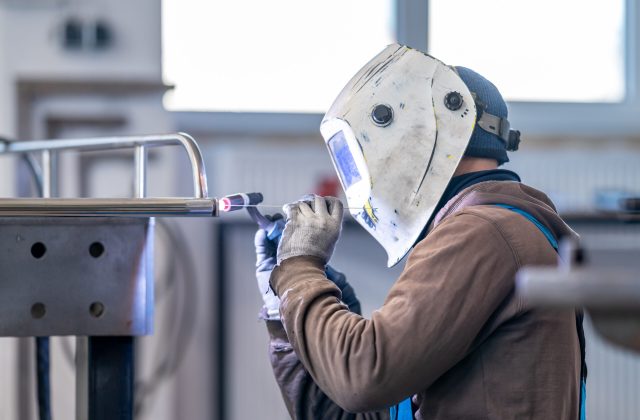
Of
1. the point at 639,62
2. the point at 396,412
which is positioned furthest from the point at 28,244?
the point at 639,62

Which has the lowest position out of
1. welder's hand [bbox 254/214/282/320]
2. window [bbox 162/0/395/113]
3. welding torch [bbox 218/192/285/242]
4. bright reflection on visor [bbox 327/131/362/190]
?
welder's hand [bbox 254/214/282/320]

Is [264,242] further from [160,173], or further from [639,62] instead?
[639,62]

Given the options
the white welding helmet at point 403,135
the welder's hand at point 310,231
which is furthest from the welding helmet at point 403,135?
the welder's hand at point 310,231

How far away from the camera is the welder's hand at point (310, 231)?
4.85 ft

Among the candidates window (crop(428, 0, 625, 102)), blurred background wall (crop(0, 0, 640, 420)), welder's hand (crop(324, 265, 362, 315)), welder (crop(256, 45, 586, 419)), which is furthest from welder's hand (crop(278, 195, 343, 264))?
window (crop(428, 0, 625, 102))

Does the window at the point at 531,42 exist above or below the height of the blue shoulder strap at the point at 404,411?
above

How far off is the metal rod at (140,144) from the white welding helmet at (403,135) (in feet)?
0.86

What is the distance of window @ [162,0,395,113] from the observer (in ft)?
11.9

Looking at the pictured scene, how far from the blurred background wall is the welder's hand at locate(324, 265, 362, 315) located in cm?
166

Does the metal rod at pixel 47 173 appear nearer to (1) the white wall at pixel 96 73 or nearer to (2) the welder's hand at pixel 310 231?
(2) the welder's hand at pixel 310 231

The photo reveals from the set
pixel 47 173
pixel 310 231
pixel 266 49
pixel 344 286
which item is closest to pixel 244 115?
pixel 266 49

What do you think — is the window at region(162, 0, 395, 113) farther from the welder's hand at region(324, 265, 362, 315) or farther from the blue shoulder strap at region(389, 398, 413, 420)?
the blue shoulder strap at region(389, 398, 413, 420)

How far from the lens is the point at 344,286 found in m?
1.78

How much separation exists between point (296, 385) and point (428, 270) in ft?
1.48
